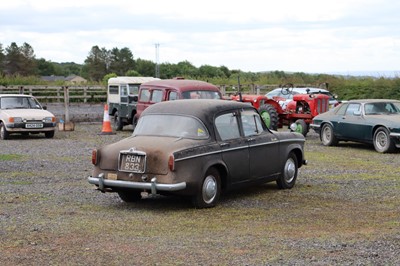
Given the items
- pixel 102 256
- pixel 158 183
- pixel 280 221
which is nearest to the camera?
pixel 102 256

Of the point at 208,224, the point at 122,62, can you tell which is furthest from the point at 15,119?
the point at 122,62

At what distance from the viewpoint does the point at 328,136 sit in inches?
849

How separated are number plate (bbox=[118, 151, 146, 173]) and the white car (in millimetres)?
13928

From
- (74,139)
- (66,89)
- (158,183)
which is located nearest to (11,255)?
(158,183)

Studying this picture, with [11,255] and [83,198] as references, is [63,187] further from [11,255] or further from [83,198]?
[11,255]

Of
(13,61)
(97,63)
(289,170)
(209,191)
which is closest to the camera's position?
(209,191)

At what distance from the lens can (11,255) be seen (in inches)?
303

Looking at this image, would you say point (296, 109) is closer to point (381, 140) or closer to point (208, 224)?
point (381, 140)

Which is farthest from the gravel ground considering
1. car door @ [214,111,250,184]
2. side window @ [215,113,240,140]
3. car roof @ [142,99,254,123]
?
car roof @ [142,99,254,123]

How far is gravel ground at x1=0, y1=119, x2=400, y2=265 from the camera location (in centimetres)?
762

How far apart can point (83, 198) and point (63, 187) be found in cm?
135

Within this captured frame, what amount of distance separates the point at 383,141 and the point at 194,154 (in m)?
10.2

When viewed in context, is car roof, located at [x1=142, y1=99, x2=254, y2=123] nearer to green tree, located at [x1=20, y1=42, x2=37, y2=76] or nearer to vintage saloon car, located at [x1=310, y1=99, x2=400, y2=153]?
vintage saloon car, located at [x1=310, y1=99, x2=400, y2=153]

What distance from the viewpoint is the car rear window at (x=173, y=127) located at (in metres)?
11.1
